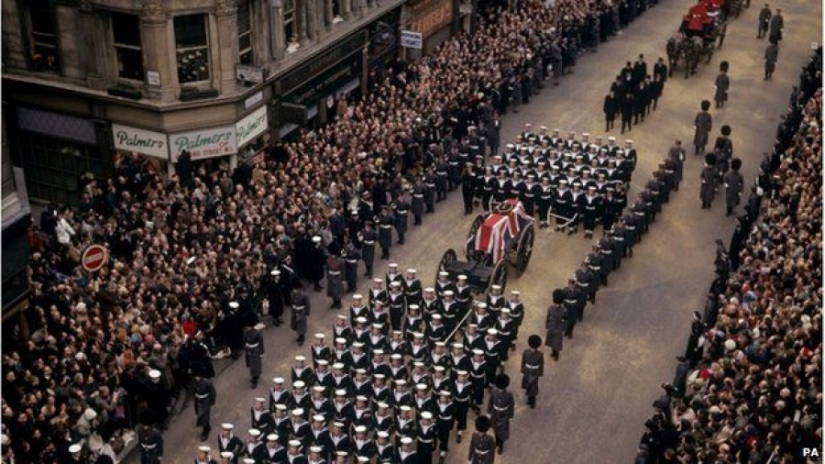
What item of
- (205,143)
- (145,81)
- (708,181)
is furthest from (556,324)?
(145,81)

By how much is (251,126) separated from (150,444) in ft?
43.8

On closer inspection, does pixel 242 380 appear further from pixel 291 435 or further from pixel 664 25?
pixel 664 25

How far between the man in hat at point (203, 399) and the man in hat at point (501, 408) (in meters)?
5.82

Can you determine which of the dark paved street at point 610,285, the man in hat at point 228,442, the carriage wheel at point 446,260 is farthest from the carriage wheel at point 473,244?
the man in hat at point 228,442

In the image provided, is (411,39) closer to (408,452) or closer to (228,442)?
(408,452)

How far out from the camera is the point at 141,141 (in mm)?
32375

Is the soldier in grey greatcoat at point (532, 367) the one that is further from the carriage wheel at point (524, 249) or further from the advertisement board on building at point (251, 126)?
the advertisement board on building at point (251, 126)

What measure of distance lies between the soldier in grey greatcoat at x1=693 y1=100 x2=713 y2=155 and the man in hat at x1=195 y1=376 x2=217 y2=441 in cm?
2041

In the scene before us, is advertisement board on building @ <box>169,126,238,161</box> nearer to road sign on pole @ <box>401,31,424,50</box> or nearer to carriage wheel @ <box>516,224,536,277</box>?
carriage wheel @ <box>516,224,536,277</box>

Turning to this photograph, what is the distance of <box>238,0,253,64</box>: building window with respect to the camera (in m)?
32.6

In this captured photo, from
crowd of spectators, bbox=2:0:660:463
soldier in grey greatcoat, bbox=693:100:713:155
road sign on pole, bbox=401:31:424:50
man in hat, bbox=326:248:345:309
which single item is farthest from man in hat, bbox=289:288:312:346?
soldier in grey greatcoat, bbox=693:100:713:155

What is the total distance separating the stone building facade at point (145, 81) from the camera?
3148 cm

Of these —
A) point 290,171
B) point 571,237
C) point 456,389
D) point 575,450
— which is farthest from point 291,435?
point 571,237

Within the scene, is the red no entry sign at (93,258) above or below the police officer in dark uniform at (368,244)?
above
